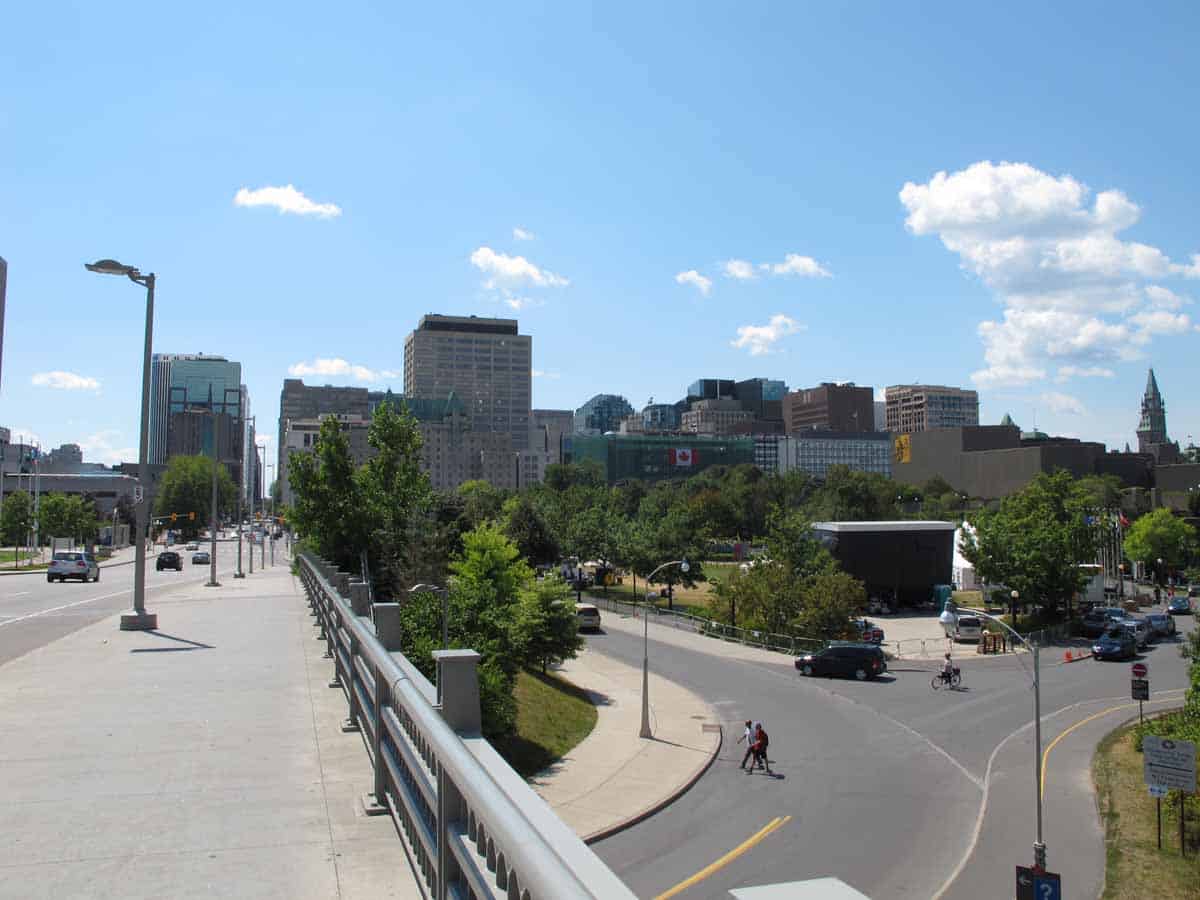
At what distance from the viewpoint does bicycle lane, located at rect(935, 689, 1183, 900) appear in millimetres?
18734

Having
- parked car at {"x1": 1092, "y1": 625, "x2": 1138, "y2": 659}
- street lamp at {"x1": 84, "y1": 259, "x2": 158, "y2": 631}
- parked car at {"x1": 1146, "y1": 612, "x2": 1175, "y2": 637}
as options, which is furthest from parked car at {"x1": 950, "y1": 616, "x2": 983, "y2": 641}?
street lamp at {"x1": 84, "y1": 259, "x2": 158, "y2": 631}

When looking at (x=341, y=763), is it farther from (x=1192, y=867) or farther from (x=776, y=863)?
(x=1192, y=867)

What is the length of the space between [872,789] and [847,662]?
19402 mm

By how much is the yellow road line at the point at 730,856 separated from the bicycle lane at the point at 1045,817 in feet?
13.1

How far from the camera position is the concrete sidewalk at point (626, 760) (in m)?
21.7

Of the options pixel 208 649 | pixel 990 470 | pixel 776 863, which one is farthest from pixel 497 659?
pixel 990 470

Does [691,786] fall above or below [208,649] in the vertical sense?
below

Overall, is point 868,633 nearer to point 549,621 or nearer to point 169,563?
point 549,621

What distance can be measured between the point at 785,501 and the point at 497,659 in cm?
11876

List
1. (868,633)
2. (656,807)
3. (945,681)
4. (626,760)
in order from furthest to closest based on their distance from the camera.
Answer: (868,633)
(945,681)
(626,760)
(656,807)

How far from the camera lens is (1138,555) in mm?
97875

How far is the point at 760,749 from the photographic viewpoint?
2589 centimetres

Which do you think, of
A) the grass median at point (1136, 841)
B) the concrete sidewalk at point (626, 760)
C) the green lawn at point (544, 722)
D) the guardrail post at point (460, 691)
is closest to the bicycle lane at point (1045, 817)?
the grass median at point (1136, 841)

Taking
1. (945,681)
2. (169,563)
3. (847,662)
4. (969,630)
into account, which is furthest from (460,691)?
(169,563)
